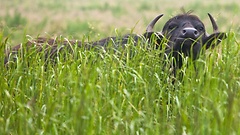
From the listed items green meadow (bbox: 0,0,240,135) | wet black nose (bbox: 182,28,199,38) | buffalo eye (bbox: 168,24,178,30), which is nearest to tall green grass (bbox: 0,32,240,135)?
green meadow (bbox: 0,0,240,135)

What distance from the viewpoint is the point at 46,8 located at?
26875mm

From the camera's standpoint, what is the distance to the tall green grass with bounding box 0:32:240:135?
5.17 m

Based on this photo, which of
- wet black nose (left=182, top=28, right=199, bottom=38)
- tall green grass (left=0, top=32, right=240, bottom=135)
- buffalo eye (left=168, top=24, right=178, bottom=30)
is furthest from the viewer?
buffalo eye (left=168, top=24, right=178, bottom=30)

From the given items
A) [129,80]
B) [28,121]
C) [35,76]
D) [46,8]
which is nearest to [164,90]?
[129,80]

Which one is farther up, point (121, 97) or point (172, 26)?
point (172, 26)

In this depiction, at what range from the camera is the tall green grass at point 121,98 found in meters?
5.17

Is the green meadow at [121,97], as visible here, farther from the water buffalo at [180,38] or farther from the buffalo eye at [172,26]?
the buffalo eye at [172,26]

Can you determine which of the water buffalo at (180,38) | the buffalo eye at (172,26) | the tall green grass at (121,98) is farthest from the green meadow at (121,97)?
the buffalo eye at (172,26)

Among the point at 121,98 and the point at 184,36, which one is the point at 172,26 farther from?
the point at 121,98

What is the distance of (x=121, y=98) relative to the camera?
5977mm

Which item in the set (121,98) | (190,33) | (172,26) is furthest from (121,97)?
(172,26)

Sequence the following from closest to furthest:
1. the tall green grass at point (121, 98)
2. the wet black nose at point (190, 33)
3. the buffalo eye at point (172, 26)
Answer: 1. the tall green grass at point (121, 98)
2. the wet black nose at point (190, 33)
3. the buffalo eye at point (172, 26)

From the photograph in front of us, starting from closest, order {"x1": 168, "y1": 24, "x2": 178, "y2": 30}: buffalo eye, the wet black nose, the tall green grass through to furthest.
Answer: the tall green grass < the wet black nose < {"x1": 168, "y1": 24, "x2": 178, "y2": 30}: buffalo eye

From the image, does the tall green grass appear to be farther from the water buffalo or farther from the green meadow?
the water buffalo
